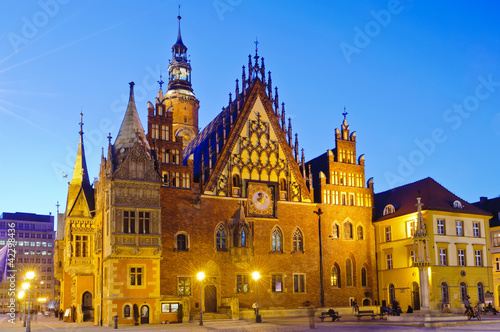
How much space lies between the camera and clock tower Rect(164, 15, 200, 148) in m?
77.3

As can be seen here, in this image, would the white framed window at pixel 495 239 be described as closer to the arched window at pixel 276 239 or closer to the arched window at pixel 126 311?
the arched window at pixel 276 239

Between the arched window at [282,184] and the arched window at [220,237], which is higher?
the arched window at [282,184]

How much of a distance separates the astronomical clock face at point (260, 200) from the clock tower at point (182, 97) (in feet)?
85.8

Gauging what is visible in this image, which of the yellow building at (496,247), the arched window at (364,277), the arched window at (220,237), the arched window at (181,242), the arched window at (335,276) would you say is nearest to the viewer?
the arched window at (181,242)

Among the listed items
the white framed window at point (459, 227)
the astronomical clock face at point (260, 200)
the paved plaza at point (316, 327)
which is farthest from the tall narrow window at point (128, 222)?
the white framed window at point (459, 227)

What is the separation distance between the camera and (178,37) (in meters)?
81.7

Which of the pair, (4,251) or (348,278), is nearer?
(4,251)

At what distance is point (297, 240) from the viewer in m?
53.9

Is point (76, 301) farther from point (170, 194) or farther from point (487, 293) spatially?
point (487, 293)

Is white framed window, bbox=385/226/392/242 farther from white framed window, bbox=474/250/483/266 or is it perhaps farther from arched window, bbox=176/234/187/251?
arched window, bbox=176/234/187/251

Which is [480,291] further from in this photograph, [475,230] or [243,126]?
[243,126]

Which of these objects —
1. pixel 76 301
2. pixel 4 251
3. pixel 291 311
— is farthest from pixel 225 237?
pixel 4 251

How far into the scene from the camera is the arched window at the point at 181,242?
48.7m

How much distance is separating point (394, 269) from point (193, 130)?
34723 mm
